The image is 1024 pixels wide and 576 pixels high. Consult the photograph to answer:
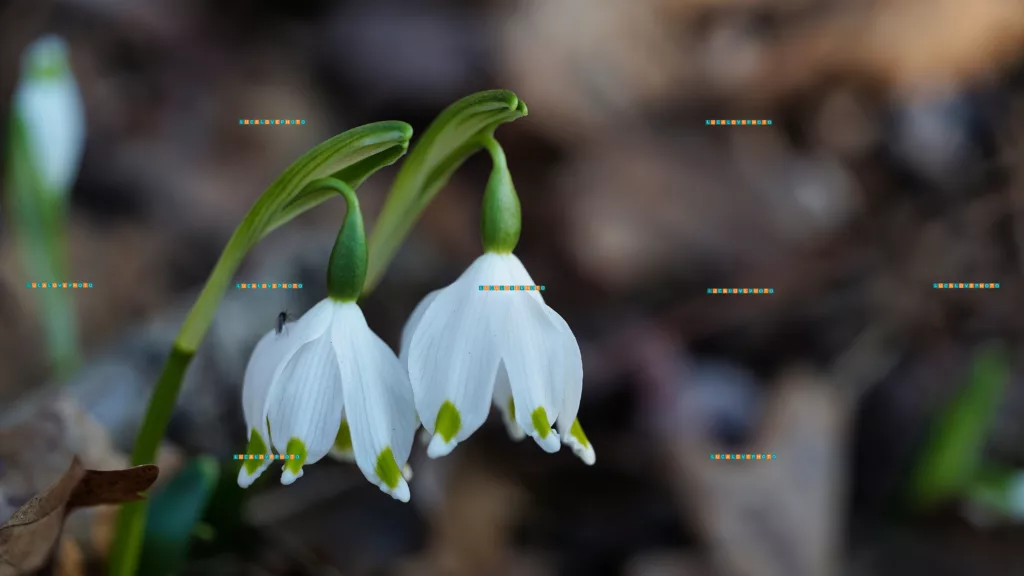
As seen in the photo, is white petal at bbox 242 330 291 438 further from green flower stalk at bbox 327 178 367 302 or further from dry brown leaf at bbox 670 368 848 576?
dry brown leaf at bbox 670 368 848 576

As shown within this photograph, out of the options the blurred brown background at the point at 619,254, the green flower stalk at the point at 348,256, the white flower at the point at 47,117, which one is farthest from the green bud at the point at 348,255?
the white flower at the point at 47,117

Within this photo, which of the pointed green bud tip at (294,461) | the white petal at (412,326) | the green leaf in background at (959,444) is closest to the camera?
the pointed green bud tip at (294,461)

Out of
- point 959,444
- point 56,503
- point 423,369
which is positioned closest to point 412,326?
point 423,369

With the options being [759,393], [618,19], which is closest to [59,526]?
[759,393]

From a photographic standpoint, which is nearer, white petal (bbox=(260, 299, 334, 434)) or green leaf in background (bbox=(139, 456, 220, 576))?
white petal (bbox=(260, 299, 334, 434))

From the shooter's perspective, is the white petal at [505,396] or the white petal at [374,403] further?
the white petal at [505,396]

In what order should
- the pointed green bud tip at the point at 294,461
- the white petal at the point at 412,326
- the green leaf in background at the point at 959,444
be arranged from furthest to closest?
the green leaf in background at the point at 959,444, the white petal at the point at 412,326, the pointed green bud tip at the point at 294,461

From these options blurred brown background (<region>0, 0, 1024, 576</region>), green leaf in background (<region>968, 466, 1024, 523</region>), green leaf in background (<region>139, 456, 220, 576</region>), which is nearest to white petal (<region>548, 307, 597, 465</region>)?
green leaf in background (<region>139, 456, 220, 576</region>)

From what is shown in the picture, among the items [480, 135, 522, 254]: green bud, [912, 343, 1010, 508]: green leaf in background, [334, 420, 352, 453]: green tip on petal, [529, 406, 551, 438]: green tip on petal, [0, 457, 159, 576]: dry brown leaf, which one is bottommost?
[912, 343, 1010, 508]: green leaf in background

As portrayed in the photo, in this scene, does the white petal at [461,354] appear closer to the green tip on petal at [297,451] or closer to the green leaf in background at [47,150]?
A: the green tip on petal at [297,451]
